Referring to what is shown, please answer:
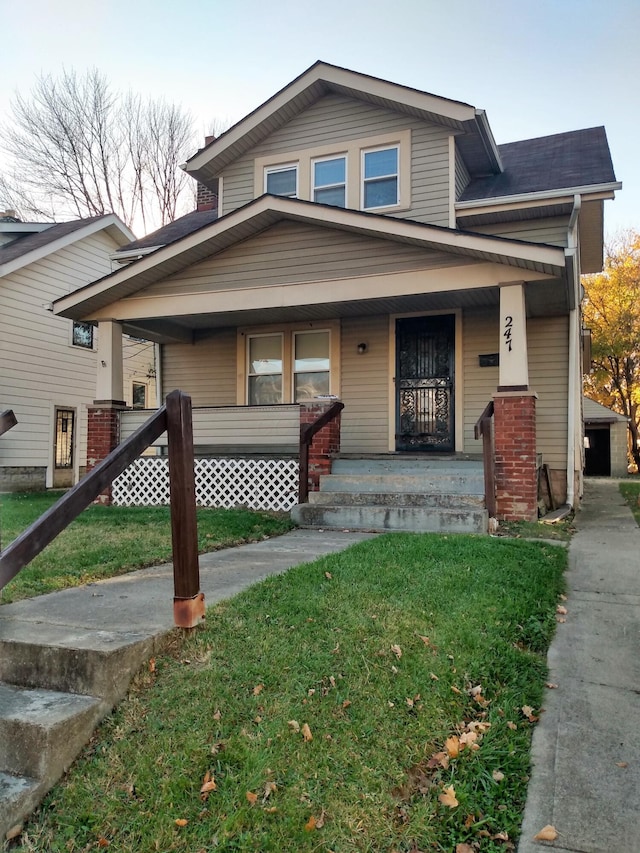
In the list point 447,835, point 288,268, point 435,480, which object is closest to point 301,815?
point 447,835

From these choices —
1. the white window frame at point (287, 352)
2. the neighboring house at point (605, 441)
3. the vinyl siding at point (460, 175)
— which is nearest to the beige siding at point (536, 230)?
the vinyl siding at point (460, 175)

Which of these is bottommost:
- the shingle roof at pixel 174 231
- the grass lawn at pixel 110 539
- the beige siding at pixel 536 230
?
the grass lawn at pixel 110 539

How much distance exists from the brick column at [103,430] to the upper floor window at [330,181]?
498 cm

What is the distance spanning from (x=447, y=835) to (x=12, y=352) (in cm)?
1335

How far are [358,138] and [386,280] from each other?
3531mm

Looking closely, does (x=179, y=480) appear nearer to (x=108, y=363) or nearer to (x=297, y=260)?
(x=297, y=260)

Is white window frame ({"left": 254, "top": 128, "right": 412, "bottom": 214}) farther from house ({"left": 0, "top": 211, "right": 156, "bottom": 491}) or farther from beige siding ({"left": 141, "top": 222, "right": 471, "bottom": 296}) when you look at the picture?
house ({"left": 0, "top": 211, "right": 156, "bottom": 491})

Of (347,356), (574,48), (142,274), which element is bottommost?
(347,356)

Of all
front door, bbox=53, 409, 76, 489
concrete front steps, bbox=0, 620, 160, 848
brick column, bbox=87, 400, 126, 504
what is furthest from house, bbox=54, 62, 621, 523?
concrete front steps, bbox=0, 620, 160, 848

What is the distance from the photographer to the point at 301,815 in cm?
191

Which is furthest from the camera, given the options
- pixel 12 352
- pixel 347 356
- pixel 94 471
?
pixel 12 352

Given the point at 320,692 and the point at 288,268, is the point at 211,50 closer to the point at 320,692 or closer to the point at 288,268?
the point at 288,268

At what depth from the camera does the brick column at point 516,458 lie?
711cm

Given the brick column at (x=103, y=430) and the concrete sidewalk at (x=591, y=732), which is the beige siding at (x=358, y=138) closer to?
the brick column at (x=103, y=430)
